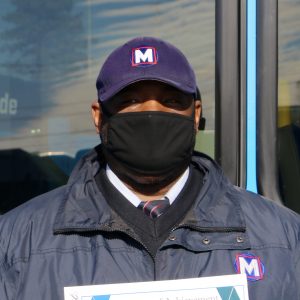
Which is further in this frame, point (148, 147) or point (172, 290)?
point (148, 147)

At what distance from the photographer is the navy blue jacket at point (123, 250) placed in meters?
1.44

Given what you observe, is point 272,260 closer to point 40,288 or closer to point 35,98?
point 40,288

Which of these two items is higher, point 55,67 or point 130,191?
point 55,67

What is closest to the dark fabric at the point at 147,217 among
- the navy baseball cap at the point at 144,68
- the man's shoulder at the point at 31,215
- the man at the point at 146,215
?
the man at the point at 146,215

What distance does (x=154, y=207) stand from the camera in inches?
62.1

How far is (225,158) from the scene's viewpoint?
2.11 metres

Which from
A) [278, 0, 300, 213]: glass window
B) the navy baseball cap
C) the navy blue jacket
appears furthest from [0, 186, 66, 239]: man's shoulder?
[278, 0, 300, 213]: glass window

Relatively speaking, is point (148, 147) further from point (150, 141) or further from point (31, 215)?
point (31, 215)

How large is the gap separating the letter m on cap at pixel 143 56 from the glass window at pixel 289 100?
69 cm

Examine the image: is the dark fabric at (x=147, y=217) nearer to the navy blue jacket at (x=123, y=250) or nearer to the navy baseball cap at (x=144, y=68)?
the navy blue jacket at (x=123, y=250)

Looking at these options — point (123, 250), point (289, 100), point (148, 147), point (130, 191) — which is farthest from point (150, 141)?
point (289, 100)

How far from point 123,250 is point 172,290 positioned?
0.54 ft

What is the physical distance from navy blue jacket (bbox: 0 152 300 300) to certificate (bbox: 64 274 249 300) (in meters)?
0.03

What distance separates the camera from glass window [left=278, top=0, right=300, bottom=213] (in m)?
2.12
